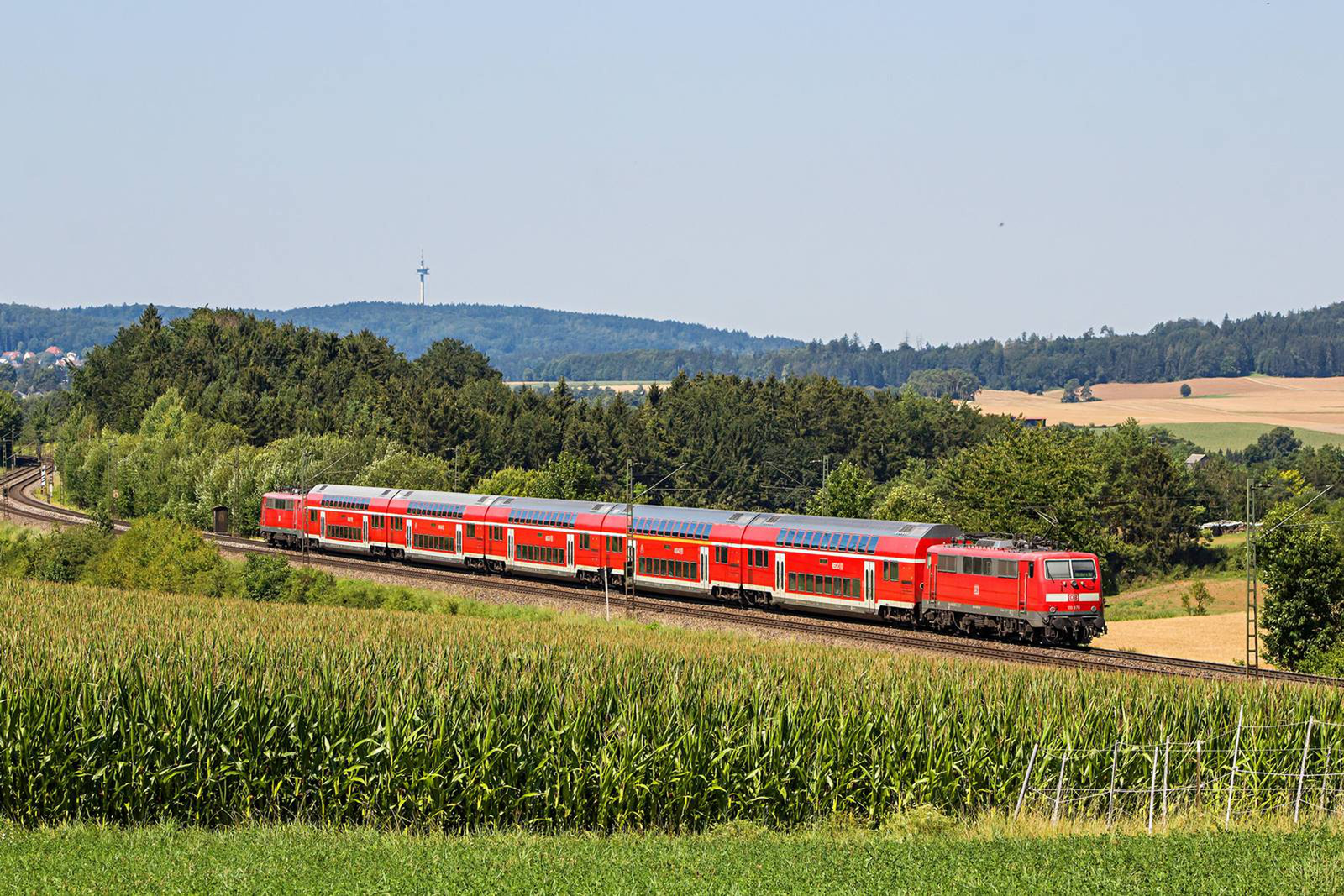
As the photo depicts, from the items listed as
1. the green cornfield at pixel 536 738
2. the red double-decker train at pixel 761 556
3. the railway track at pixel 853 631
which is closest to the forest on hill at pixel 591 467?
the red double-decker train at pixel 761 556

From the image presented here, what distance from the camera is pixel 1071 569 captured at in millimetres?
56125

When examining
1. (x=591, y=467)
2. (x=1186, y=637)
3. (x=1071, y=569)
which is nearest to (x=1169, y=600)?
(x=1186, y=637)

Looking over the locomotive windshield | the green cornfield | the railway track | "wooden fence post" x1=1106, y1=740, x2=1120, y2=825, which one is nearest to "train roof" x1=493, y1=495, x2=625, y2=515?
the railway track

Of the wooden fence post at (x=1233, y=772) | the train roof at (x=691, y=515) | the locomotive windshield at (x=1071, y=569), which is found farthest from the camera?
the train roof at (x=691, y=515)

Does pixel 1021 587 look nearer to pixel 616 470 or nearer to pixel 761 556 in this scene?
pixel 761 556

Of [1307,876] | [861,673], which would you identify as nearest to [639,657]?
[861,673]

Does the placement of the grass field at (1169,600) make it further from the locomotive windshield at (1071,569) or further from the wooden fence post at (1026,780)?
the wooden fence post at (1026,780)

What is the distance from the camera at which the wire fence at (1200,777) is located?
108 ft

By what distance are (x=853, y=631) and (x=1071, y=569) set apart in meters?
9.29

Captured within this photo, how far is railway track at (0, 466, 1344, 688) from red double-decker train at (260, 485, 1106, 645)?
3.30 feet

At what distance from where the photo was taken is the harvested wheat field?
71938mm

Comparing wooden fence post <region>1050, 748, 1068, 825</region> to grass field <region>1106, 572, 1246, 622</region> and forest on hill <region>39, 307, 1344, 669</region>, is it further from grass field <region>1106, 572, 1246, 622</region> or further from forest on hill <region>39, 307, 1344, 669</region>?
grass field <region>1106, 572, 1246, 622</region>

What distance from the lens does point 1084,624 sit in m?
56.4

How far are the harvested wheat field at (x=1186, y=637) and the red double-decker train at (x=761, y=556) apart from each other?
539 inches
